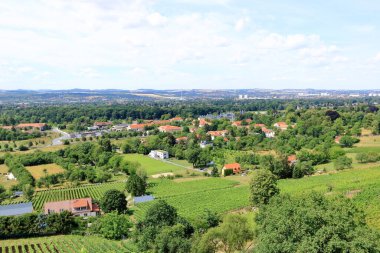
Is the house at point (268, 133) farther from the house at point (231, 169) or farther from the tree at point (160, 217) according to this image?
the tree at point (160, 217)

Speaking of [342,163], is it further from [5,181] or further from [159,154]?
[5,181]

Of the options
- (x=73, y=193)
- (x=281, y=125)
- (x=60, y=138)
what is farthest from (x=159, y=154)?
(x=281, y=125)

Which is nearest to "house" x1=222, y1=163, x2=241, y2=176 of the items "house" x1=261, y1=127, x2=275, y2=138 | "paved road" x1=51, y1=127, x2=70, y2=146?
"house" x1=261, y1=127, x2=275, y2=138

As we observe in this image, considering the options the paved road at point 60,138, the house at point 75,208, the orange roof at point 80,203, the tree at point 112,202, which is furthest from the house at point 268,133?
the orange roof at point 80,203

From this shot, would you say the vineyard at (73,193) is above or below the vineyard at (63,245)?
below

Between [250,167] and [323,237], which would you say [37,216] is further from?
[250,167]

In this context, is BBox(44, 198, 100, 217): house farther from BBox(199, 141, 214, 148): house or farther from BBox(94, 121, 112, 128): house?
BBox(94, 121, 112, 128): house

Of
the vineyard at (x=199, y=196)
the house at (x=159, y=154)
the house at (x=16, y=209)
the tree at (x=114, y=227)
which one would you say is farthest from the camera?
the house at (x=159, y=154)
